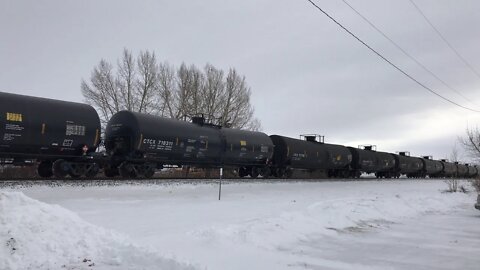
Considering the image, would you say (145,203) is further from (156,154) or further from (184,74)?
(184,74)

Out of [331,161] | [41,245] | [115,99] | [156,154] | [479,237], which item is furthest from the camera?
[115,99]

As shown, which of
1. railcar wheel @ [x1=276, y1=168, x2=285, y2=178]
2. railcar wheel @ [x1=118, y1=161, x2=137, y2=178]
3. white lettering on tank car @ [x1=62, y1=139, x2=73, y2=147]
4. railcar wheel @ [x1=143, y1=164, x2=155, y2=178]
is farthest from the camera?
railcar wheel @ [x1=276, y1=168, x2=285, y2=178]

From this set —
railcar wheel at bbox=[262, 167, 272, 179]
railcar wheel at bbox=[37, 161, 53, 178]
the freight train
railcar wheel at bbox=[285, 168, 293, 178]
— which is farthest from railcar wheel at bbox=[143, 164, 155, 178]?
railcar wheel at bbox=[285, 168, 293, 178]

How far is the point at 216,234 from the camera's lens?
7707mm

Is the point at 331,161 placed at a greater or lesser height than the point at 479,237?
greater

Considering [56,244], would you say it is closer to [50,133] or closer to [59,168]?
[50,133]

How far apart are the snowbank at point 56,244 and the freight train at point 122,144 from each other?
11.5 meters

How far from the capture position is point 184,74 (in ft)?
166

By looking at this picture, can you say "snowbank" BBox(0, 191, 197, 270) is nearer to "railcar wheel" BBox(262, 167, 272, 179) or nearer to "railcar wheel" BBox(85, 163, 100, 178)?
"railcar wheel" BBox(85, 163, 100, 178)

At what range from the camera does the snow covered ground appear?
19.1ft

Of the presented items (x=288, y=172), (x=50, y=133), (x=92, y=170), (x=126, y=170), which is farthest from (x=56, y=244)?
(x=288, y=172)

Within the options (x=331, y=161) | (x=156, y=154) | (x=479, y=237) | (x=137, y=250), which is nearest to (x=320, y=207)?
(x=479, y=237)

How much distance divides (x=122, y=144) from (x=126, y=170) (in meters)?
1.22

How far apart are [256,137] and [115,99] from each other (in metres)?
25.4
